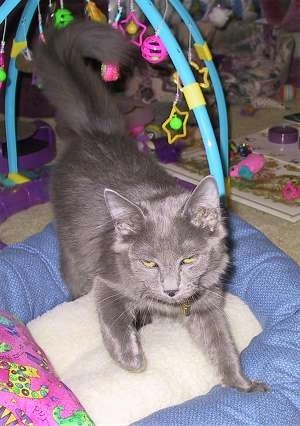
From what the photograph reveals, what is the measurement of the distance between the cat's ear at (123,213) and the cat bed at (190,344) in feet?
1.16

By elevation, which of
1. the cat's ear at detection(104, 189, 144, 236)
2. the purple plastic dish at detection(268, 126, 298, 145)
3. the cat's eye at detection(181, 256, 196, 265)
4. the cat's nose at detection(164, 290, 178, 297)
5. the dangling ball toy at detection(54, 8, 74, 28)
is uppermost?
the dangling ball toy at detection(54, 8, 74, 28)

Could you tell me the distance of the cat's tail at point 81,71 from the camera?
5.49ft

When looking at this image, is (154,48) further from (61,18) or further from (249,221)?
(249,221)

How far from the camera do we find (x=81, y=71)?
1.78 meters

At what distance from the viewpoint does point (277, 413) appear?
50.9 inches

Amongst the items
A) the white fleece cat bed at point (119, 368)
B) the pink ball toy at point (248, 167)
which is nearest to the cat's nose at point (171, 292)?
the white fleece cat bed at point (119, 368)

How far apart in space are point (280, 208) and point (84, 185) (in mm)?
964

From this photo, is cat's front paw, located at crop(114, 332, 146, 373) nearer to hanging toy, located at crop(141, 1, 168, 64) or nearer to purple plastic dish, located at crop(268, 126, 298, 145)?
hanging toy, located at crop(141, 1, 168, 64)

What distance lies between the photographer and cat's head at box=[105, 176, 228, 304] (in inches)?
50.5

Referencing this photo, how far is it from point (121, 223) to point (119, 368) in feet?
1.19

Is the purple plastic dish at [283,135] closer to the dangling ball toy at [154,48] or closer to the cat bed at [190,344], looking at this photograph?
the cat bed at [190,344]

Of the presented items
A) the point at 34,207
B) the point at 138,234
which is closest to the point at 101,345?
the point at 138,234

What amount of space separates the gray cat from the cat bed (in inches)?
2.1

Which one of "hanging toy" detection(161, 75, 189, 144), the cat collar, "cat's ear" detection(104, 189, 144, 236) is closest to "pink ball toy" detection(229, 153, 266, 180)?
"hanging toy" detection(161, 75, 189, 144)
